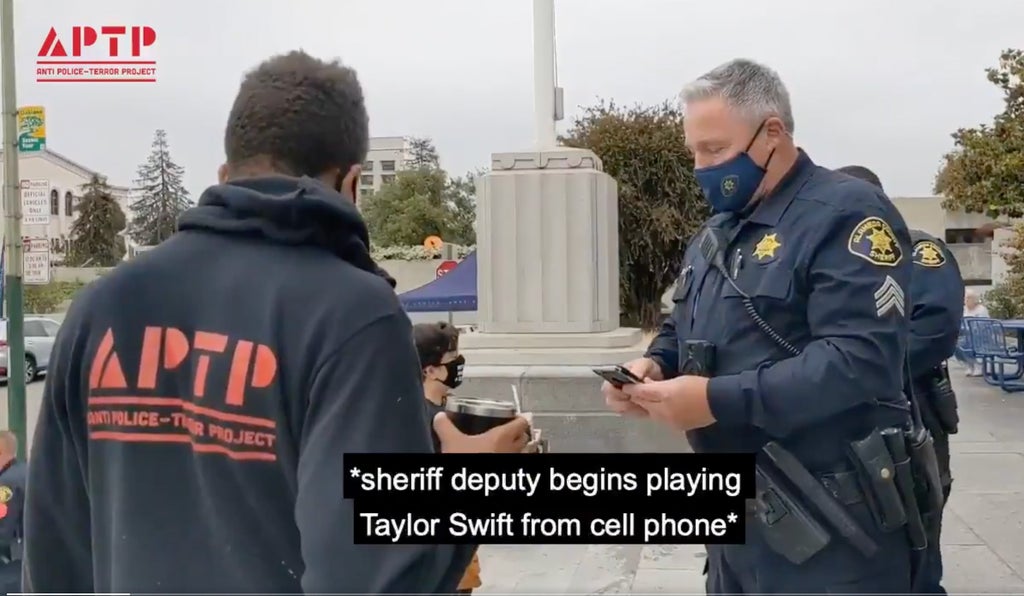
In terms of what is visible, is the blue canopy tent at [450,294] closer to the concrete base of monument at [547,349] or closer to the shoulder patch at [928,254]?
the concrete base of monument at [547,349]

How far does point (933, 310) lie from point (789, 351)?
4.58ft

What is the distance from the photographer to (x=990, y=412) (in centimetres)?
1062

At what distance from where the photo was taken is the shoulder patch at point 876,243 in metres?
2.24

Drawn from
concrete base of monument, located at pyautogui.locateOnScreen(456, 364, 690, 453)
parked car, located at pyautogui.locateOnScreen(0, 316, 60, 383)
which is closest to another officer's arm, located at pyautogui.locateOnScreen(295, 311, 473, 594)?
concrete base of monument, located at pyautogui.locateOnScreen(456, 364, 690, 453)

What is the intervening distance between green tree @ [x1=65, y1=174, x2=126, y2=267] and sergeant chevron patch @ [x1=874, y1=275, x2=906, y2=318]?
4686 centimetres

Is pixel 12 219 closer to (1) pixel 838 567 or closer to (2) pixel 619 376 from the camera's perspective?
(2) pixel 619 376

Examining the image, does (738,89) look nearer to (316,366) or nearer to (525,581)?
(316,366)

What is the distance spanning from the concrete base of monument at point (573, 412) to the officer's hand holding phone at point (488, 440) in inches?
178

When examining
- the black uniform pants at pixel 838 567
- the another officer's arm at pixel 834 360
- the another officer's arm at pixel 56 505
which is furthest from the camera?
the black uniform pants at pixel 838 567

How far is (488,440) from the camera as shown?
1698mm

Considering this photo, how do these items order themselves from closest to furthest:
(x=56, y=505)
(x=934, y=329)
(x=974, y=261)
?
(x=56, y=505)
(x=934, y=329)
(x=974, y=261)

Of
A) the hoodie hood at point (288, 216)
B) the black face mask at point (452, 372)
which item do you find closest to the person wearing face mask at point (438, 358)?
the black face mask at point (452, 372)

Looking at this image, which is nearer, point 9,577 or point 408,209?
point 9,577

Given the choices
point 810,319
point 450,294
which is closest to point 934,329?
point 810,319
